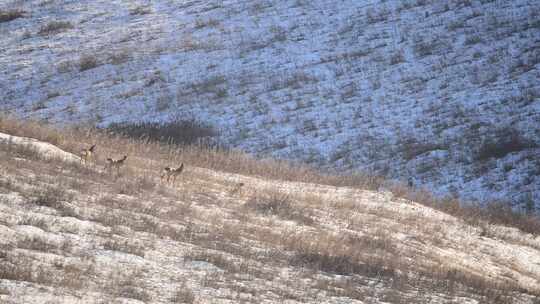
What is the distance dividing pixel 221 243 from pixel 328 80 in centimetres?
1727

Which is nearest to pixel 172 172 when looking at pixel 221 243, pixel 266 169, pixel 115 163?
pixel 115 163

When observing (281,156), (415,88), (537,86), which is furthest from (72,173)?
(537,86)

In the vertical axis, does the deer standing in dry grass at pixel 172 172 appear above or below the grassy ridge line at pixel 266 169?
above

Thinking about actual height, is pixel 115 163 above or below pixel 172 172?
above

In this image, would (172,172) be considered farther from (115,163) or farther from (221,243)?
(221,243)

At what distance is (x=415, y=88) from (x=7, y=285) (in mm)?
20966

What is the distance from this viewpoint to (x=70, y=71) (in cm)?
2902

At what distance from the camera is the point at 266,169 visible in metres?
18.2

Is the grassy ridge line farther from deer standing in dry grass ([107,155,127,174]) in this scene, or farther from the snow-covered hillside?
the snow-covered hillside

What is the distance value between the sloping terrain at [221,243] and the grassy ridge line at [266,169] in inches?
13.3

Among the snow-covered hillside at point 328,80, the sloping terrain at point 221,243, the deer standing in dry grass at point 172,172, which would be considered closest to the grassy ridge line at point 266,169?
the sloping terrain at point 221,243

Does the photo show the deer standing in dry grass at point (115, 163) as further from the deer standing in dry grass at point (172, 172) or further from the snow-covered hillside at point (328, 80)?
the snow-covered hillside at point (328, 80)

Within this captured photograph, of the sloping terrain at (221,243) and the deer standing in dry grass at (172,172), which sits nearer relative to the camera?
the sloping terrain at (221,243)

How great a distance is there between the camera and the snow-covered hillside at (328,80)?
2289 cm
